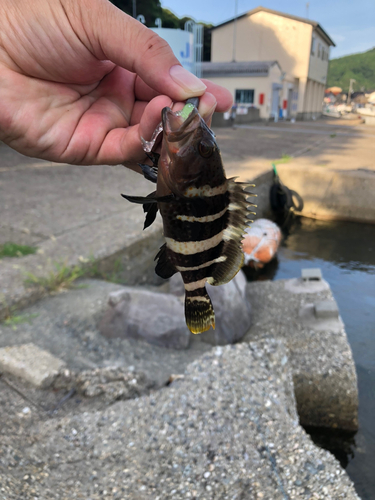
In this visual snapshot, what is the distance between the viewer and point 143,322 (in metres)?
4.32

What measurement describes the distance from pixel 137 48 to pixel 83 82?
2.27 ft

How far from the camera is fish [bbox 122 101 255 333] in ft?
5.06

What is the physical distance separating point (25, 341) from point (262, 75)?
32968mm

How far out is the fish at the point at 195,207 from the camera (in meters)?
1.54

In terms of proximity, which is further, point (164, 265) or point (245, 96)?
point (245, 96)

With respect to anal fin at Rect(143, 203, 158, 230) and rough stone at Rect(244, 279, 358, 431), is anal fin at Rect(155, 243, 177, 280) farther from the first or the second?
rough stone at Rect(244, 279, 358, 431)

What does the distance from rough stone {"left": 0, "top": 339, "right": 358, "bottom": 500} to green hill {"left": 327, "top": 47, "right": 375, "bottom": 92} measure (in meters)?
135

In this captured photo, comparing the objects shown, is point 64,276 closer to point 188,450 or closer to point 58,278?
point 58,278

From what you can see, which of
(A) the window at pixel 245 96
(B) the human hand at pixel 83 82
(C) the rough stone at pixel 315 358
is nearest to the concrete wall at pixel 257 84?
(A) the window at pixel 245 96

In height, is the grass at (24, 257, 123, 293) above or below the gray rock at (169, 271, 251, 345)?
above

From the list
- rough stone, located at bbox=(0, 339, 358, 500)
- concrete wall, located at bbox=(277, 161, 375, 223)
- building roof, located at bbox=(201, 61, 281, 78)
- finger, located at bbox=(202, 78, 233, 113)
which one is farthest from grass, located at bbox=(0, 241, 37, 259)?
building roof, located at bbox=(201, 61, 281, 78)

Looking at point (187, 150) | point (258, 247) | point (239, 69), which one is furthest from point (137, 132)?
point (239, 69)

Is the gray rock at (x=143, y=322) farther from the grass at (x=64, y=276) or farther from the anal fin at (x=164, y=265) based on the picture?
the anal fin at (x=164, y=265)

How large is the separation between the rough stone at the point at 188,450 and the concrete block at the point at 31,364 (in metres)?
0.38
